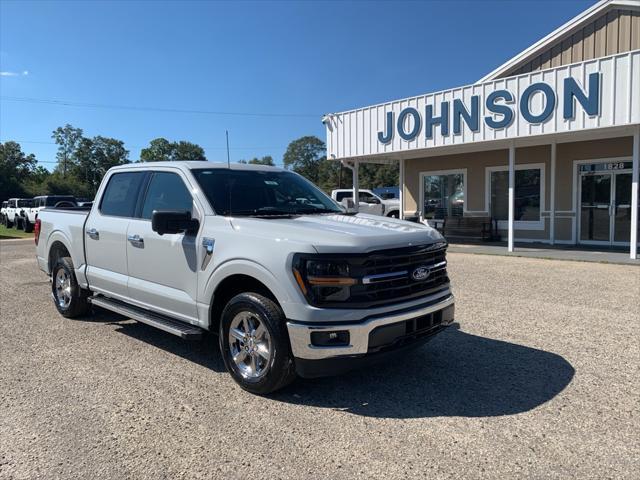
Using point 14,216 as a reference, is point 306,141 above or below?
above

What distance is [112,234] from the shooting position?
5.50 m

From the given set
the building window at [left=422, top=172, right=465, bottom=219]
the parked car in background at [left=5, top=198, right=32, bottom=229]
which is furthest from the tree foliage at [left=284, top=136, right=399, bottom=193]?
the building window at [left=422, top=172, right=465, bottom=219]

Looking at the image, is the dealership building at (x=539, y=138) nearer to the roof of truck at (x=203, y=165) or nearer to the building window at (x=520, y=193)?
the building window at (x=520, y=193)

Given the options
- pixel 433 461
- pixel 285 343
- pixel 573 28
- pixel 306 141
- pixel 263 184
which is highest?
pixel 306 141

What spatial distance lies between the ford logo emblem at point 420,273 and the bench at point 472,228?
13.8m

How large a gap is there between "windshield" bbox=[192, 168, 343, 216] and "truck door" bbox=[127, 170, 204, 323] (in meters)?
0.22

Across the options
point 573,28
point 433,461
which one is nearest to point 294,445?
point 433,461

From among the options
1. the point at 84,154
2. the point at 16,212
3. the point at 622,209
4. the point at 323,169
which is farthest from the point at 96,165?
the point at 622,209

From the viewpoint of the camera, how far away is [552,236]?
1555cm

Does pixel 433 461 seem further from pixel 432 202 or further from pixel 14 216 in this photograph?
pixel 14 216

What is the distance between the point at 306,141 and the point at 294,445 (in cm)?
13316

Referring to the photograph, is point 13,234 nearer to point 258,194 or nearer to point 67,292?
point 67,292

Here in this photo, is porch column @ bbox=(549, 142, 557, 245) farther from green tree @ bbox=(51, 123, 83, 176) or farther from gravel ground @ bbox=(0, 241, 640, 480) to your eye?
green tree @ bbox=(51, 123, 83, 176)

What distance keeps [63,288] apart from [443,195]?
48.3ft
